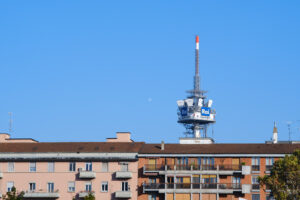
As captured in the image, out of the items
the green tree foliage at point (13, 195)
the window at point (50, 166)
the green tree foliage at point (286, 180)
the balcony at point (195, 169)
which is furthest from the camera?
the window at point (50, 166)

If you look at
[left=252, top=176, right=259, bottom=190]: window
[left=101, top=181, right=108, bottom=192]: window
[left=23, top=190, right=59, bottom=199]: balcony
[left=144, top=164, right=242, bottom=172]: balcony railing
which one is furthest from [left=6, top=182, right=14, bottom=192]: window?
[left=252, top=176, right=259, bottom=190]: window

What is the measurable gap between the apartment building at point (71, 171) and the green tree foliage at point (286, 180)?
1175 inches

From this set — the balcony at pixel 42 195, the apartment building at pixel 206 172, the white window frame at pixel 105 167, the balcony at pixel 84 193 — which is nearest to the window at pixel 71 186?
the balcony at pixel 84 193

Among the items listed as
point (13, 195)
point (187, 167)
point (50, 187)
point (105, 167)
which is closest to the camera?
point (13, 195)

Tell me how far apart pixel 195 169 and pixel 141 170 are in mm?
9494

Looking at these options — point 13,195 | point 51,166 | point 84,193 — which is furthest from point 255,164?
point 13,195

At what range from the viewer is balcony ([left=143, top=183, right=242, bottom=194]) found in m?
129

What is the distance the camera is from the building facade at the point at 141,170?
130000mm

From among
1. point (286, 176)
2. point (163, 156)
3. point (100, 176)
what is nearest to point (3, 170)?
point (100, 176)

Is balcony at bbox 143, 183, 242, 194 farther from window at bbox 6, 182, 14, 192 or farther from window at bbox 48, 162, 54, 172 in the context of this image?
window at bbox 6, 182, 14, 192

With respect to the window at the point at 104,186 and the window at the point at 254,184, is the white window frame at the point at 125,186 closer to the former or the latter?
the window at the point at 104,186

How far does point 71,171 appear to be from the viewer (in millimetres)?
135000

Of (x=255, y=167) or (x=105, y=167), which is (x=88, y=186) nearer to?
(x=105, y=167)

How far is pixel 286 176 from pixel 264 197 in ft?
61.4
